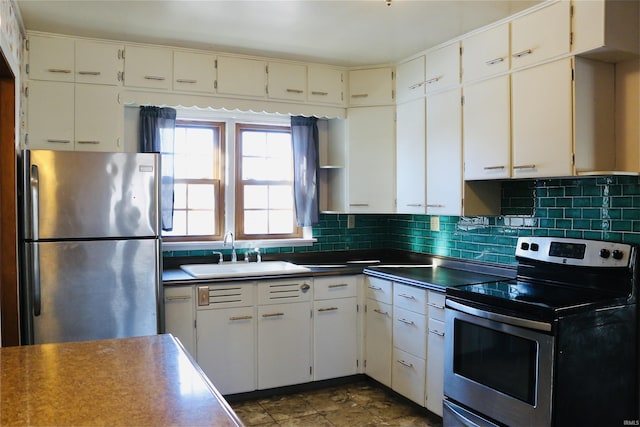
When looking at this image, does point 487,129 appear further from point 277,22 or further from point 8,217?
point 8,217

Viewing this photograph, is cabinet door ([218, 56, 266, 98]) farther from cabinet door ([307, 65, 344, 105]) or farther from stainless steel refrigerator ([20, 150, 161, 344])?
stainless steel refrigerator ([20, 150, 161, 344])

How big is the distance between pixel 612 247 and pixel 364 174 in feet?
6.31

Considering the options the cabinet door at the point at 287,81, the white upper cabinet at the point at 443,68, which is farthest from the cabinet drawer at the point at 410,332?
the cabinet door at the point at 287,81

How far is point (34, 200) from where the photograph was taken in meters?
2.85

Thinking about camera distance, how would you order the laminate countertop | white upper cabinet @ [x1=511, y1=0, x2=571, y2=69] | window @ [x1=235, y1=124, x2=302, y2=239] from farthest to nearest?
window @ [x1=235, y1=124, x2=302, y2=239] → white upper cabinet @ [x1=511, y1=0, x2=571, y2=69] → the laminate countertop

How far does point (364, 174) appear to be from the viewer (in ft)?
13.4

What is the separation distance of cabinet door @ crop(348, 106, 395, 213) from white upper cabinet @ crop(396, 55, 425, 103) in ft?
0.55

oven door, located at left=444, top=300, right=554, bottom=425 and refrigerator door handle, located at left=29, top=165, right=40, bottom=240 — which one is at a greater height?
refrigerator door handle, located at left=29, top=165, right=40, bottom=240

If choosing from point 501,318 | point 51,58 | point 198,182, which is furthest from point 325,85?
point 501,318

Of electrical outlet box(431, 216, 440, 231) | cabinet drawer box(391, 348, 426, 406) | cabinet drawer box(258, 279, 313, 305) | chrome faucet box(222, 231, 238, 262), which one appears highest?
electrical outlet box(431, 216, 440, 231)

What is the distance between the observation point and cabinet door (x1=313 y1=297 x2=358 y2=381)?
3730mm

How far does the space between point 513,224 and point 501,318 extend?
101 cm

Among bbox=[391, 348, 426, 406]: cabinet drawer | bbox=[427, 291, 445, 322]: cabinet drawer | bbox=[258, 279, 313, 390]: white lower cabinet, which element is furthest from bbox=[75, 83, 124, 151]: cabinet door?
bbox=[391, 348, 426, 406]: cabinet drawer

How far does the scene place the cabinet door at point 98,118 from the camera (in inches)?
132
